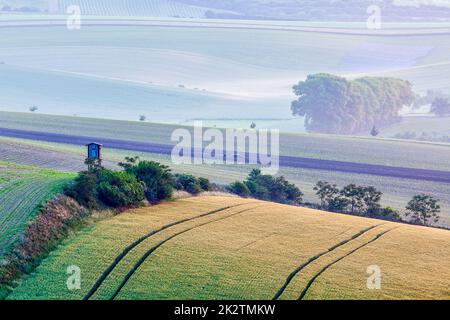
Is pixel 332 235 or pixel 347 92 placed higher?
pixel 347 92

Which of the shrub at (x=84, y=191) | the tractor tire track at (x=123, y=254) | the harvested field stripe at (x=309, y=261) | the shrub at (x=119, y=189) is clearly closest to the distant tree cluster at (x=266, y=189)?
the shrub at (x=119, y=189)

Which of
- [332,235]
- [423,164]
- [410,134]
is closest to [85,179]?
[332,235]

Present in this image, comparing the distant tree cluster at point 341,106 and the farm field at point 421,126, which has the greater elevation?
the distant tree cluster at point 341,106

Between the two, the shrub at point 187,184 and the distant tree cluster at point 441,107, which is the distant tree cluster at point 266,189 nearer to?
the shrub at point 187,184

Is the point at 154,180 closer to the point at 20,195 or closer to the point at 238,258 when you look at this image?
the point at 20,195

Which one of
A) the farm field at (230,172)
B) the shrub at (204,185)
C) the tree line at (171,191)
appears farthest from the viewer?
the farm field at (230,172)

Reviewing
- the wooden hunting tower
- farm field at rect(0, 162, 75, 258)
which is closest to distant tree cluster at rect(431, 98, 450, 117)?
farm field at rect(0, 162, 75, 258)

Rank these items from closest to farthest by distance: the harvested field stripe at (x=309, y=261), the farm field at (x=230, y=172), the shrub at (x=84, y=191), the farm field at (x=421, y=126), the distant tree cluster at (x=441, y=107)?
the harvested field stripe at (x=309, y=261), the shrub at (x=84, y=191), the farm field at (x=230, y=172), the farm field at (x=421, y=126), the distant tree cluster at (x=441, y=107)
